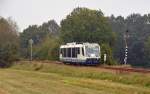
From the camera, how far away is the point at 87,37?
88.0 m

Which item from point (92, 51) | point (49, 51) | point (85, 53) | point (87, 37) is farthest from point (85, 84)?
point (49, 51)

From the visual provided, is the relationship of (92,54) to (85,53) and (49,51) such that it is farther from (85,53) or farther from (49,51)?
(49,51)

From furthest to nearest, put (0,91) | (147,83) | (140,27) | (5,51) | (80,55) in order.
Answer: (140,27), (5,51), (80,55), (147,83), (0,91)

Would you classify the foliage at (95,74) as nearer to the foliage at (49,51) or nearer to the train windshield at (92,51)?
the train windshield at (92,51)

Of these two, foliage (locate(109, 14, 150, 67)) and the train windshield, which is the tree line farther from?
the train windshield

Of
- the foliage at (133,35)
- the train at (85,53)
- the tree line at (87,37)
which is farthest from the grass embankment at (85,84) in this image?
the foliage at (133,35)

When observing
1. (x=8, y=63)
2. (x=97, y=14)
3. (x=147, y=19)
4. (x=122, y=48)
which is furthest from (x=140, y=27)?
(x=8, y=63)

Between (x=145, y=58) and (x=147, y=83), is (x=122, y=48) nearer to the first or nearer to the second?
(x=145, y=58)

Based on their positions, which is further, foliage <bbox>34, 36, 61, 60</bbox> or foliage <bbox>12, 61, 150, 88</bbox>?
foliage <bbox>34, 36, 61, 60</bbox>

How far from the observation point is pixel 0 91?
36.2 m

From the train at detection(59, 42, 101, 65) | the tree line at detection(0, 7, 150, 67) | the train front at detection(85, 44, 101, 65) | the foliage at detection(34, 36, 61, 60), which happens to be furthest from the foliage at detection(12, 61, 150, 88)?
the foliage at detection(34, 36, 61, 60)

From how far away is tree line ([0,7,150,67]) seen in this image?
85.8 meters

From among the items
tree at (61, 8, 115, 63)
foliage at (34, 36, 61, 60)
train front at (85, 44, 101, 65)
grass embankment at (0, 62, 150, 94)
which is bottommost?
grass embankment at (0, 62, 150, 94)

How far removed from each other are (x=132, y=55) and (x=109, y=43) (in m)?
24.6
